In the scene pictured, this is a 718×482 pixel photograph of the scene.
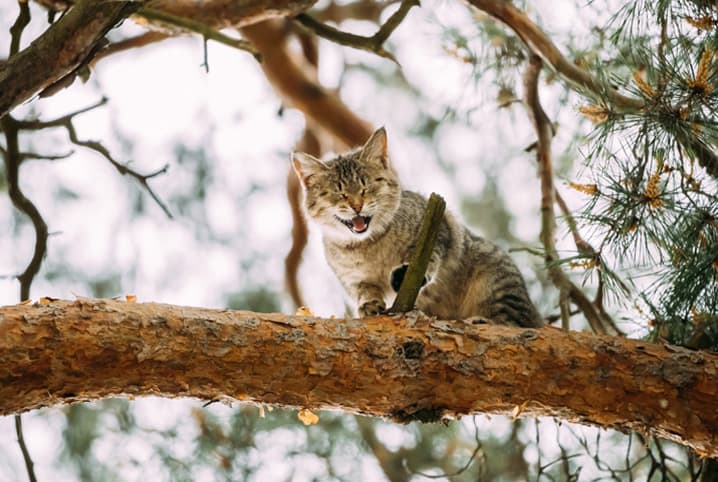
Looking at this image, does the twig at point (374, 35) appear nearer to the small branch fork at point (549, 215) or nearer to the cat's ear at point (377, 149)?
the cat's ear at point (377, 149)

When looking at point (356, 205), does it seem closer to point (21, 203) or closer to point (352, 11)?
point (21, 203)

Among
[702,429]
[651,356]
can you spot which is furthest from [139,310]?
[702,429]

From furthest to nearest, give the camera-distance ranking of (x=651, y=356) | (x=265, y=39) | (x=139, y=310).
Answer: (x=265, y=39) < (x=651, y=356) < (x=139, y=310)

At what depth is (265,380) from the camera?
2.27 meters

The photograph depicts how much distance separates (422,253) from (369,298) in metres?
0.83

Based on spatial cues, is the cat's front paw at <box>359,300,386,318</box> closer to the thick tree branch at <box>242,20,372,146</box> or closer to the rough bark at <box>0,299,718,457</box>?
the rough bark at <box>0,299,718,457</box>

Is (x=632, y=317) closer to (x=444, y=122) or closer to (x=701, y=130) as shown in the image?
(x=701, y=130)

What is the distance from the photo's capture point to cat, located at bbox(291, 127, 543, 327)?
3311mm

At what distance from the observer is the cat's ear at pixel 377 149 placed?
3.42 metres

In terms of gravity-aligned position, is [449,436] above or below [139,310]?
above

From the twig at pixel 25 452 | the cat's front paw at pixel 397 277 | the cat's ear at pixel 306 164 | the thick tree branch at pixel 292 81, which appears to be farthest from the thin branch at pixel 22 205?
the thick tree branch at pixel 292 81

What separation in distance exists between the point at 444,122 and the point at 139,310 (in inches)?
113

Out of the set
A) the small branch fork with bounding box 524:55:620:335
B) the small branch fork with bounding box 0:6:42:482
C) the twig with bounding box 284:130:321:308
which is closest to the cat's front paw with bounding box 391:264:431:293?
the small branch fork with bounding box 524:55:620:335

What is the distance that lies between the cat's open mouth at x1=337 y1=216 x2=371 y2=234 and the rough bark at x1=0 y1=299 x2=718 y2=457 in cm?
90
